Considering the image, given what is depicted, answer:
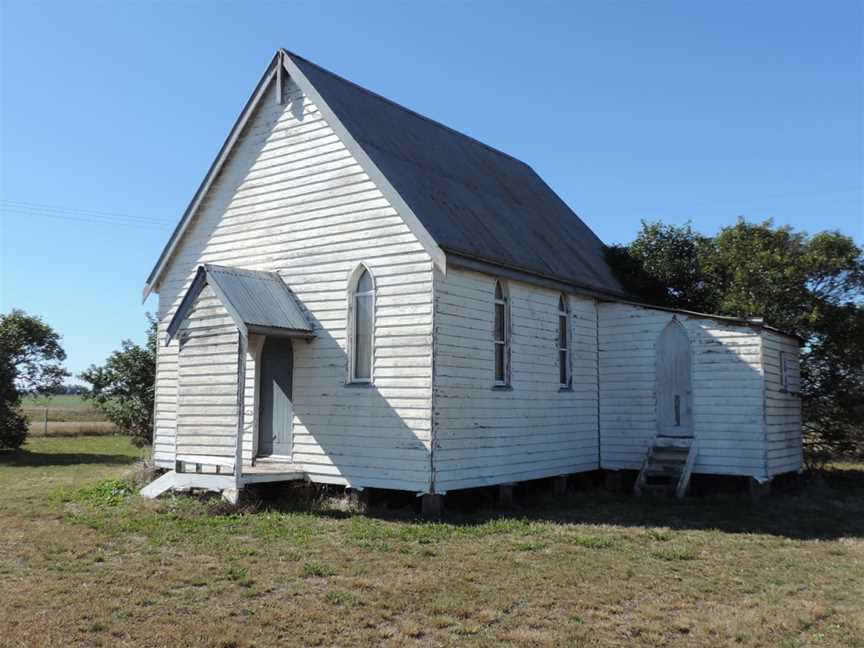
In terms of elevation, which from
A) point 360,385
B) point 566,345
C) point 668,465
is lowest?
point 668,465

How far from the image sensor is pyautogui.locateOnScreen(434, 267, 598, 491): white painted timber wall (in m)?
13.8

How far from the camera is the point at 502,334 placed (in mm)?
15547

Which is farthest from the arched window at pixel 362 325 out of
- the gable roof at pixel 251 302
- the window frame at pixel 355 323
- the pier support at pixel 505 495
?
the pier support at pixel 505 495

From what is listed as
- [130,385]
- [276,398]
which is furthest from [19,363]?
[276,398]

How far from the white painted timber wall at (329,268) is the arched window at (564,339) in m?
4.79

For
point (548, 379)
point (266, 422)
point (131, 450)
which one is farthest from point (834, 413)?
point (131, 450)

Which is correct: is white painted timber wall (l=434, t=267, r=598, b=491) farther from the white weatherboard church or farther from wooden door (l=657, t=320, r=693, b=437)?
wooden door (l=657, t=320, r=693, b=437)

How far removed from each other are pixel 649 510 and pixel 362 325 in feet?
20.7

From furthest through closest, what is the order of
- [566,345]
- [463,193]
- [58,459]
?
[58,459] < [566,345] < [463,193]

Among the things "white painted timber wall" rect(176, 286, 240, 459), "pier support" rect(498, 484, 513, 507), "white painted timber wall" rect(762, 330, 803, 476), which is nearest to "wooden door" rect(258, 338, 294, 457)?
Result: "white painted timber wall" rect(176, 286, 240, 459)

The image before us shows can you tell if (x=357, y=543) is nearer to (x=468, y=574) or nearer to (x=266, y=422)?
(x=468, y=574)

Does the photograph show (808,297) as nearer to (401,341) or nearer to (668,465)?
(668,465)

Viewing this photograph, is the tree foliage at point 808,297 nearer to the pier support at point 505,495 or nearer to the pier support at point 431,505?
the pier support at point 505,495

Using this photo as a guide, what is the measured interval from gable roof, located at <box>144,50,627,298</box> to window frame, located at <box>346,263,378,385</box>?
141 centimetres
